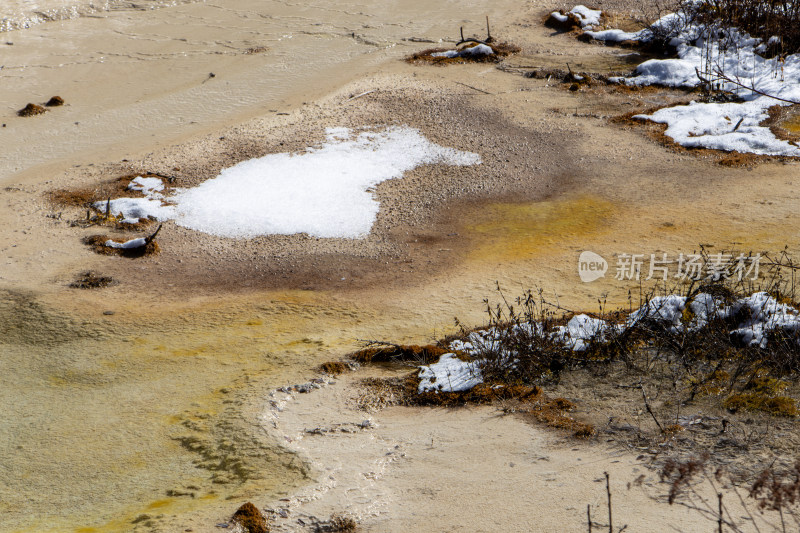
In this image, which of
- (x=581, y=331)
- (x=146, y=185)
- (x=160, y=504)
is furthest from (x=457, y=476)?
(x=146, y=185)

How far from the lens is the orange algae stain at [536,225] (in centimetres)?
738

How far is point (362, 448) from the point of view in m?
4.39

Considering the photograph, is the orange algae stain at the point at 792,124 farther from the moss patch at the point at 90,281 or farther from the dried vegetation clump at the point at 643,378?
the moss patch at the point at 90,281

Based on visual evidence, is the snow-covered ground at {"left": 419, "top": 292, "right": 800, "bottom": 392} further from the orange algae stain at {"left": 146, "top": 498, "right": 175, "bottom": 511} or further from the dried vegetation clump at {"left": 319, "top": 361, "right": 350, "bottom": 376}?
the orange algae stain at {"left": 146, "top": 498, "right": 175, "bottom": 511}

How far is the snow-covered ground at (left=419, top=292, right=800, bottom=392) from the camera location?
5156mm

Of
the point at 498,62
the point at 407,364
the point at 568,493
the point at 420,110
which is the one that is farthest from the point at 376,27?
the point at 568,493

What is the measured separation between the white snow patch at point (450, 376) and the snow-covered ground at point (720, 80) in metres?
4.77

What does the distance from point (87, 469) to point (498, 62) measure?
922 cm

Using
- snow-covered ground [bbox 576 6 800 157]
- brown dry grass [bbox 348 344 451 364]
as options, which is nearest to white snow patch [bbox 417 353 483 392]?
brown dry grass [bbox 348 344 451 364]

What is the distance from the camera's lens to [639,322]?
534cm

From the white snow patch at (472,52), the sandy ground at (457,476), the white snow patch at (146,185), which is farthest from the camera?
the white snow patch at (472,52)

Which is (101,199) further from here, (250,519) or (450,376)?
(250,519)

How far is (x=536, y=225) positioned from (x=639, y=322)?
2.61m

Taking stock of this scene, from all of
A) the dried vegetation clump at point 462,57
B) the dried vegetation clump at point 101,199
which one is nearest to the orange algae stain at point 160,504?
the dried vegetation clump at point 101,199
